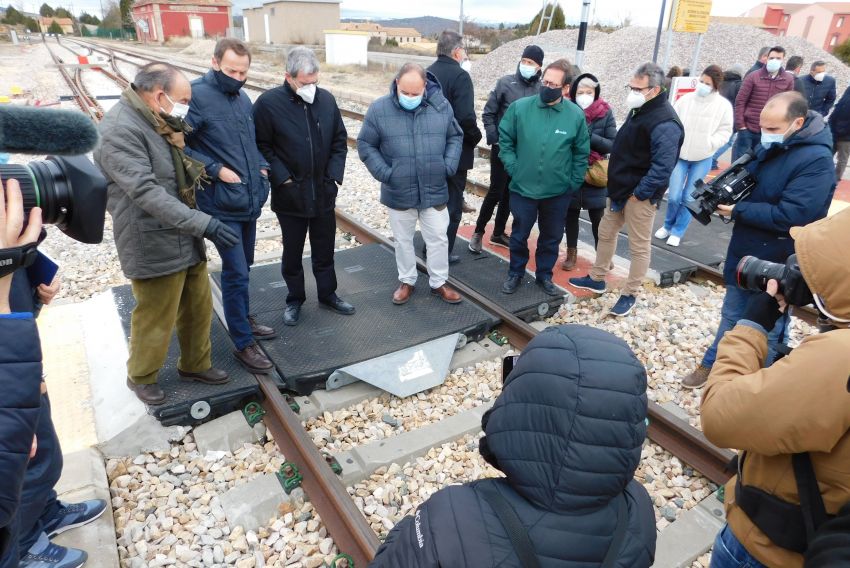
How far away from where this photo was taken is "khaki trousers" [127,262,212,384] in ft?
10.0

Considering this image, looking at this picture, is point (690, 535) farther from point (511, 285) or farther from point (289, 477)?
point (511, 285)

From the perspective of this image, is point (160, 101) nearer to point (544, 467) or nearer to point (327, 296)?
point (327, 296)

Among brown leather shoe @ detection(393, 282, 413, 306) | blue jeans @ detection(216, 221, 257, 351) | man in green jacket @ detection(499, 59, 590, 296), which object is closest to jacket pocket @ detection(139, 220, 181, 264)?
blue jeans @ detection(216, 221, 257, 351)

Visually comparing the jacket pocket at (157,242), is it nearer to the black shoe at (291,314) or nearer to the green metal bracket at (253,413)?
the green metal bracket at (253,413)

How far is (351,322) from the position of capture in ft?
14.3

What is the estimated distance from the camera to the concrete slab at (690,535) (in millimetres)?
2676

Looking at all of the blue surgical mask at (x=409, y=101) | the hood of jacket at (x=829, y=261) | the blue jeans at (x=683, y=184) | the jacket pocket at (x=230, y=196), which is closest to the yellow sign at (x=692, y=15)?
the blue jeans at (x=683, y=184)

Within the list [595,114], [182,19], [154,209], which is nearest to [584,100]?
[595,114]

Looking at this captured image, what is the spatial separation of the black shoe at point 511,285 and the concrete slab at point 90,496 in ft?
10.9

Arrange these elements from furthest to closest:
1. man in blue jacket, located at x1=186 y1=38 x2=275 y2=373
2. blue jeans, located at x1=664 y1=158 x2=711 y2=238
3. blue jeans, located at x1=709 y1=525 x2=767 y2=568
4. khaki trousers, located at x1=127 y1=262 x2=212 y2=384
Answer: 1. blue jeans, located at x1=664 y1=158 x2=711 y2=238
2. man in blue jacket, located at x1=186 y1=38 x2=275 y2=373
3. khaki trousers, located at x1=127 y1=262 x2=212 y2=384
4. blue jeans, located at x1=709 y1=525 x2=767 y2=568

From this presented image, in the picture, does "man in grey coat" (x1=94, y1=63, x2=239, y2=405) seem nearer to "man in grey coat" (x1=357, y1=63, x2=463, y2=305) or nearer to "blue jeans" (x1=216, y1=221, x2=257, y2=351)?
"blue jeans" (x1=216, y1=221, x2=257, y2=351)

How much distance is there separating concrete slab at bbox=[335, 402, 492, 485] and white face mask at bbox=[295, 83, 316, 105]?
2.36m

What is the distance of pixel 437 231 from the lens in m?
4.64

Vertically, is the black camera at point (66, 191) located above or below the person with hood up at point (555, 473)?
above
